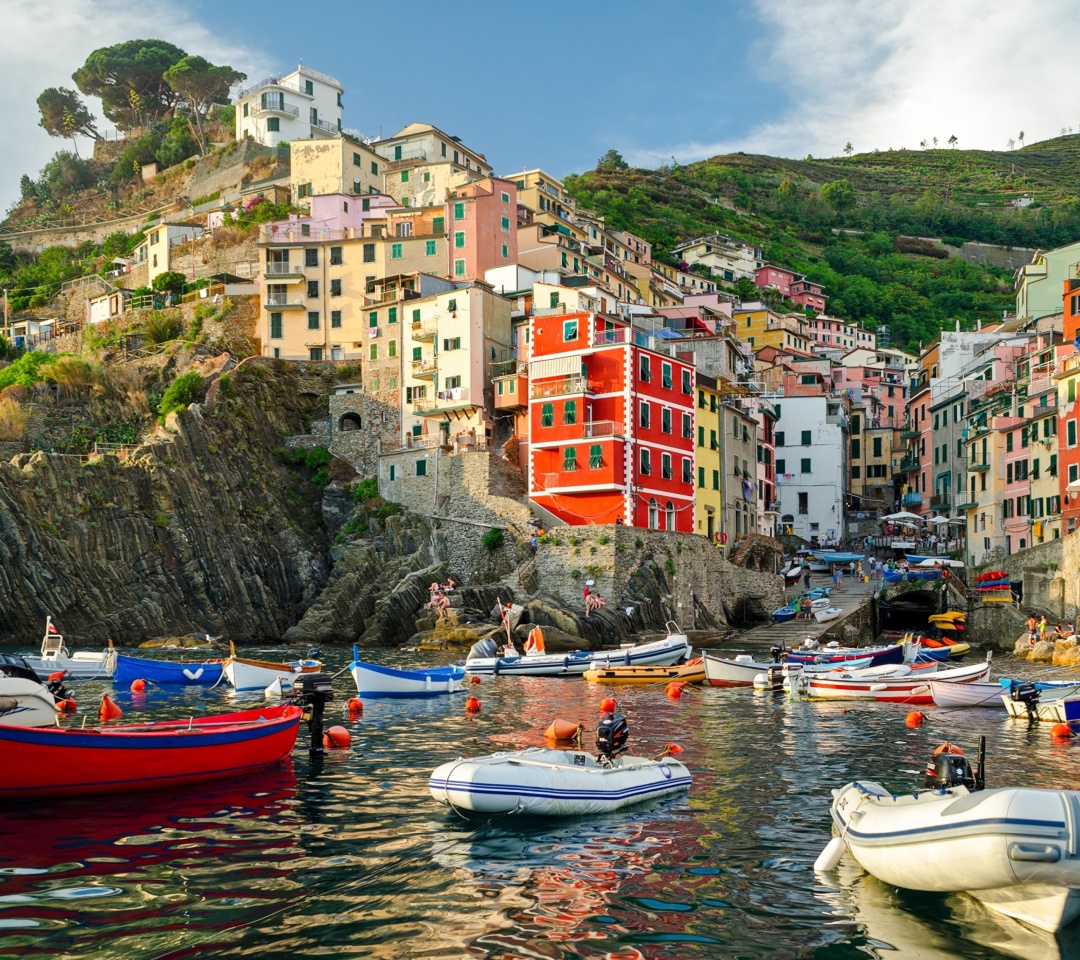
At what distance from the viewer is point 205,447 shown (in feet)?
220

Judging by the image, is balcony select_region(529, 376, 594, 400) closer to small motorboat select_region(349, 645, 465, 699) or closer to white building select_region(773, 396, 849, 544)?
small motorboat select_region(349, 645, 465, 699)

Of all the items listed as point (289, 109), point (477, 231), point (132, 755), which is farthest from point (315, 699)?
point (289, 109)

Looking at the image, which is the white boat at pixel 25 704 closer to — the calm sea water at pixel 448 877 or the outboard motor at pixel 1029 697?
the calm sea water at pixel 448 877

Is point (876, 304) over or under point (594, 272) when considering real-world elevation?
over

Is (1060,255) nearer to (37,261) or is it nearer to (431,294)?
(431,294)

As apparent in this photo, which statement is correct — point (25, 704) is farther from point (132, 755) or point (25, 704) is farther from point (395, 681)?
point (395, 681)

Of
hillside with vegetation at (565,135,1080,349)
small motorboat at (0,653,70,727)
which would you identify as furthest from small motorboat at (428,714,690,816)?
hillside with vegetation at (565,135,1080,349)

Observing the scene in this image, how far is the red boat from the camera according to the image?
17641 mm

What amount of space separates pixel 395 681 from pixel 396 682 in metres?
0.06

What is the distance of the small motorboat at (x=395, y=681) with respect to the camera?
3509cm

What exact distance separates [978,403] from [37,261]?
93.1 m

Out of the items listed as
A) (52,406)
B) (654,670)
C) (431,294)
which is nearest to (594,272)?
(431,294)

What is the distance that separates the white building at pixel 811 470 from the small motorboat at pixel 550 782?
7290 cm

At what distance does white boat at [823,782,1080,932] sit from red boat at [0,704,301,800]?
484 inches
